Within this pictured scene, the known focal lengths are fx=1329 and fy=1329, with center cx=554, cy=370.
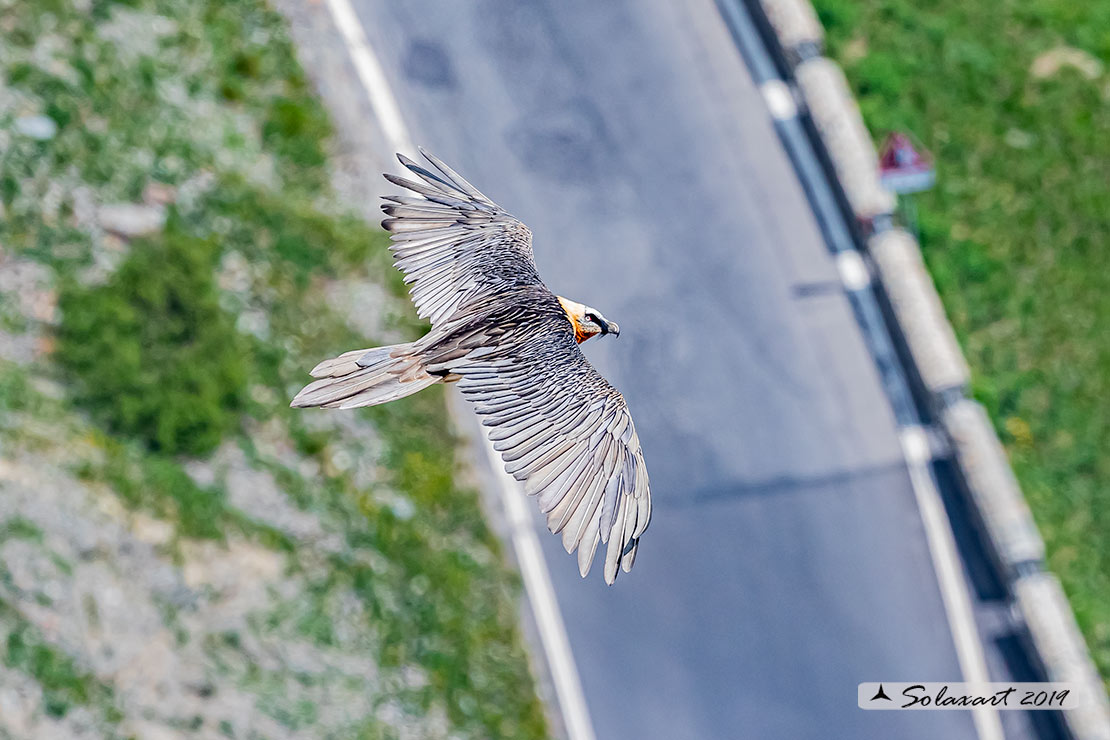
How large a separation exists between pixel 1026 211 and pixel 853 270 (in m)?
2.81

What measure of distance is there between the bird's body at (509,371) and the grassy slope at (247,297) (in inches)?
210

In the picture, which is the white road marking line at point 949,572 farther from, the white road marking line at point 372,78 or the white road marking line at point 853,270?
the white road marking line at point 372,78

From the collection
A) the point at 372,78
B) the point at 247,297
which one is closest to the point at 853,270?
the point at 372,78

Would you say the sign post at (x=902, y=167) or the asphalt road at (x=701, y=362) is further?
the asphalt road at (x=701, y=362)

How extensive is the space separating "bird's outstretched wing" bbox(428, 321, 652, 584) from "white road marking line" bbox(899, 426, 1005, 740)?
30.6 ft

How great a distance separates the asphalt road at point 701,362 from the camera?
17.9 meters

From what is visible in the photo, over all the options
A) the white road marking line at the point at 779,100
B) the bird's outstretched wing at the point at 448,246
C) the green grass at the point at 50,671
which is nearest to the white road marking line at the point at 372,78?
the white road marking line at the point at 779,100

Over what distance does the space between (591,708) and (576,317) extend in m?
7.20

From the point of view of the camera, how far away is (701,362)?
62.4 ft

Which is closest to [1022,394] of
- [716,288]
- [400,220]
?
[716,288]

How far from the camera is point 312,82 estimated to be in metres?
19.3

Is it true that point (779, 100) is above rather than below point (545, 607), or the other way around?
above

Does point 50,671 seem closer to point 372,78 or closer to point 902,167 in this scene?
point 372,78

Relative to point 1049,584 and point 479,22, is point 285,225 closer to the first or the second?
point 479,22
